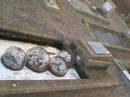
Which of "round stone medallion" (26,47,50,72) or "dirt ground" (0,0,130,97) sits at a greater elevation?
"round stone medallion" (26,47,50,72)

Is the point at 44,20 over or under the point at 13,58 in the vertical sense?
under

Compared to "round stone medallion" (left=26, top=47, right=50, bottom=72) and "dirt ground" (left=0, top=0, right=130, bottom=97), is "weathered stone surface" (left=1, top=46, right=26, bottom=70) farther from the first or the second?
"dirt ground" (left=0, top=0, right=130, bottom=97)

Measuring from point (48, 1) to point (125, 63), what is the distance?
2.28 metres

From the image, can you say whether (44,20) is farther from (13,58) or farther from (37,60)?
(13,58)

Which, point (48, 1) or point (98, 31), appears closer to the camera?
point (48, 1)

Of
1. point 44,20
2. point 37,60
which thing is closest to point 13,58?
point 37,60

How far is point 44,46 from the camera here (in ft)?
15.4

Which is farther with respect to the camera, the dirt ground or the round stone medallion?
the dirt ground

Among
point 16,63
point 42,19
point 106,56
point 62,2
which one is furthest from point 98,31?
point 16,63

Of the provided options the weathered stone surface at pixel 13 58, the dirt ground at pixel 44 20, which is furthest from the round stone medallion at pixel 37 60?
the dirt ground at pixel 44 20

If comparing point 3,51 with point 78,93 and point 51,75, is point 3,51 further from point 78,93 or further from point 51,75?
point 78,93

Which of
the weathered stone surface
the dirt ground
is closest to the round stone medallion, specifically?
the weathered stone surface

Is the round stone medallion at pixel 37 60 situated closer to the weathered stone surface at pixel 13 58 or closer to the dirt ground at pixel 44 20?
the weathered stone surface at pixel 13 58

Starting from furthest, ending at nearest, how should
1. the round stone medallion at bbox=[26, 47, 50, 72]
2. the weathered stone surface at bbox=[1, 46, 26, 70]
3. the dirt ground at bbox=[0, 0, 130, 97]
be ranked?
the dirt ground at bbox=[0, 0, 130, 97] < the round stone medallion at bbox=[26, 47, 50, 72] < the weathered stone surface at bbox=[1, 46, 26, 70]
